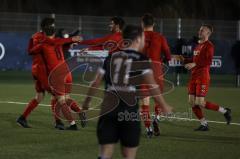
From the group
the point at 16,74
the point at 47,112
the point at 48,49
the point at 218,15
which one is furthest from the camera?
the point at 218,15

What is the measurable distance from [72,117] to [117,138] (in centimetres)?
617

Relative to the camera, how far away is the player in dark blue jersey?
8172 mm

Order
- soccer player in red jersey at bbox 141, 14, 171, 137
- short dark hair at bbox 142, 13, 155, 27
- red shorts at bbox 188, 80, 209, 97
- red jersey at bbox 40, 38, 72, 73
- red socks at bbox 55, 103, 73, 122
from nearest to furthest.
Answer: short dark hair at bbox 142, 13, 155, 27 → soccer player in red jersey at bbox 141, 14, 171, 137 → red jersey at bbox 40, 38, 72, 73 → red socks at bbox 55, 103, 73, 122 → red shorts at bbox 188, 80, 209, 97

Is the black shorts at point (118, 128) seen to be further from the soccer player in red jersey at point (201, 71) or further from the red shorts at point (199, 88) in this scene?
the red shorts at point (199, 88)

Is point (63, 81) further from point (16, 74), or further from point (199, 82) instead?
point (16, 74)

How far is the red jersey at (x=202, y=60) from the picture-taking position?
14156 millimetres

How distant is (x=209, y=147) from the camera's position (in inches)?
473

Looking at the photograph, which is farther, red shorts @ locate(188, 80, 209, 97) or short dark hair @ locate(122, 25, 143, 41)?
red shorts @ locate(188, 80, 209, 97)

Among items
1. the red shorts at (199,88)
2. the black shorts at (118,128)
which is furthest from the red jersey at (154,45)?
the black shorts at (118,128)

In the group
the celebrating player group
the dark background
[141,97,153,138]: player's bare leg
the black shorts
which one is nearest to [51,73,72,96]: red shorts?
the celebrating player group

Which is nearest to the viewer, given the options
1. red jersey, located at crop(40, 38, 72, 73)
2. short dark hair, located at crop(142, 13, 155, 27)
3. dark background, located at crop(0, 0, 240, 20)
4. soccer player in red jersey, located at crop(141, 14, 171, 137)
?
short dark hair, located at crop(142, 13, 155, 27)

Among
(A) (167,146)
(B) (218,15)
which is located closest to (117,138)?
(A) (167,146)

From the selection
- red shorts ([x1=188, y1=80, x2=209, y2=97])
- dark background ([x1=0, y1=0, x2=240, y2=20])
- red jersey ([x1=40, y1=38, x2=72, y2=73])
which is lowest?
red shorts ([x1=188, y1=80, x2=209, y2=97])

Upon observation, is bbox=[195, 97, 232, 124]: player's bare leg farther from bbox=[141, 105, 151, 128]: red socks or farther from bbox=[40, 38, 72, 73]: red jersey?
bbox=[40, 38, 72, 73]: red jersey
